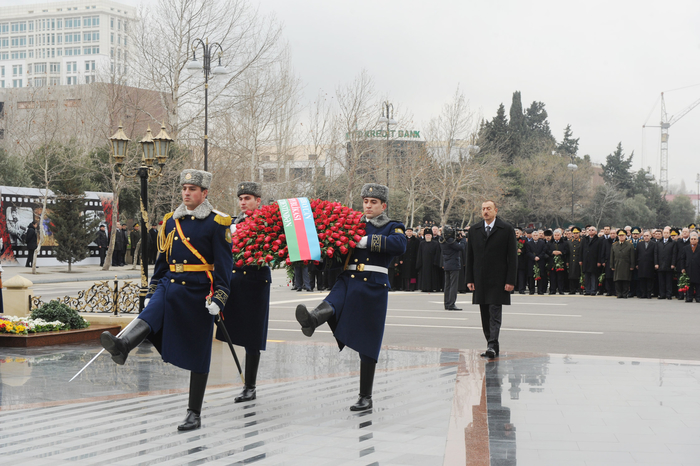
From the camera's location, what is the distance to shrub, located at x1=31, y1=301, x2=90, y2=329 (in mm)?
11719

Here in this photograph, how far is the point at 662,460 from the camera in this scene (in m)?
5.27

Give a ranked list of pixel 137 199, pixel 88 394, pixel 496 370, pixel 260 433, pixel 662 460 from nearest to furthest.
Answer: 1. pixel 662 460
2. pixel 260 433
3. pixel 88 394
4. pixel 496 370
5. pixel 137 199

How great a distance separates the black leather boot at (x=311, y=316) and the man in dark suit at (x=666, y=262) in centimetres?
1668

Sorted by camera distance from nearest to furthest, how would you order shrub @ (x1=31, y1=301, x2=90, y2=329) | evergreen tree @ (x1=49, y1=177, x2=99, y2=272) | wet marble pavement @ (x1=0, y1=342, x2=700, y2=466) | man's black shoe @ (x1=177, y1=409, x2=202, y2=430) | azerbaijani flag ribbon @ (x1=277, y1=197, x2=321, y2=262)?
wet marble pavement @ (x1=0, y1=342, x2=700, y2=466) < man's black shoe @ (x1=177, y1=409, x2=202, y2=430) < azerbaijani flag ribbon @ (x1=277, y1=197, x2=321, y2=262) < shrub @ (x1=31, y1=301, x2=90, y2=329) < evergreen tree @ (x1=49, y1=177, x2=99, y2=272)

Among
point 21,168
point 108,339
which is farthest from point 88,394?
point 21,168

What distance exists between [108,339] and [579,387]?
512 cm

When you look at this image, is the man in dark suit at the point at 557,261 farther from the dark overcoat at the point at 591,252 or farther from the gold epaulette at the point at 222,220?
the gold epaulette at the point at 222,220

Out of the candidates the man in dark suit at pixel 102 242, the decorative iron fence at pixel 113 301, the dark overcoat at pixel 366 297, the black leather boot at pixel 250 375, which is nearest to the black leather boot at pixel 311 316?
the dark overcoat at pixel 366 297

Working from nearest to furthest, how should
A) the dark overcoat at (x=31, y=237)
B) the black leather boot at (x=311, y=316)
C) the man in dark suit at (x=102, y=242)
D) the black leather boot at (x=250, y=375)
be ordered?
the black leather boot at (x=311, y=316) < the black leather boot at (x=250, y=375) < the dark overcoat at (x=31, y=237) < the man in dark suit at (x=102, y=242)

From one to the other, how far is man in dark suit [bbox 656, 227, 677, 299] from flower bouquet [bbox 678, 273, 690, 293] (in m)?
0.36

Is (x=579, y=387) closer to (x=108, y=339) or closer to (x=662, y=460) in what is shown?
(x=662, y=460)

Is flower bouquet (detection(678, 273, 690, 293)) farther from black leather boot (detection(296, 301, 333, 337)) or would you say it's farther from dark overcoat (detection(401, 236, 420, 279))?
black leather boot (detection(296, 301, 333, 337))

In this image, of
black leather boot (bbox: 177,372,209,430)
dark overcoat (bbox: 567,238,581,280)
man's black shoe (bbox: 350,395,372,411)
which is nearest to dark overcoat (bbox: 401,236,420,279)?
dark overcoat (bbox: 567,238,581,280)

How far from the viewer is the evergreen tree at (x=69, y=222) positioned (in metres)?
31.1
